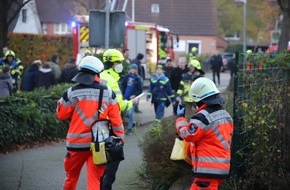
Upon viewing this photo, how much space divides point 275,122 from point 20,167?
4.77m

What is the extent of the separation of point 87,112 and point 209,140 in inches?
55.6

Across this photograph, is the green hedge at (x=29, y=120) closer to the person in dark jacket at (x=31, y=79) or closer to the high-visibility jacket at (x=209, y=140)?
the person in dark jacket at (x=31, y=79)

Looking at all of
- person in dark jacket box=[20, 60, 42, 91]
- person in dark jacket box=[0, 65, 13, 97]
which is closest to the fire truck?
person in dark jacket box=[20, 60, 42, 91]

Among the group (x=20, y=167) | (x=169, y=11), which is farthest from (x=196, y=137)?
(x=169, y=11)

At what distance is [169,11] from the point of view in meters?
60.6

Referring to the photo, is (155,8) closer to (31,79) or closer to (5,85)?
(31,79)

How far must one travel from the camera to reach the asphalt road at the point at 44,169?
897 centimetres

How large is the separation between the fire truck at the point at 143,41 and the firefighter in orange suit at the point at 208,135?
69.8 ft

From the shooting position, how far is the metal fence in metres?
7.38

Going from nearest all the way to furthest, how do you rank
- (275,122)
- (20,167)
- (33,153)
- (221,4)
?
(275,122), (20,167), (33,153), (221,4)

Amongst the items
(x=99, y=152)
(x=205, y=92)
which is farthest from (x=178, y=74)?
(x=205, y=92)

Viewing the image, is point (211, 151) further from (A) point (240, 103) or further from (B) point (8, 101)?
(B) point (8, 101)

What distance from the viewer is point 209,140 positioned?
595 centimetres

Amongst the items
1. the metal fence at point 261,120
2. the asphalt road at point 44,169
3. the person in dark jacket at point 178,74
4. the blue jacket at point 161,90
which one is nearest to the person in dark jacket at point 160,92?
the blue jacket at point 161,90
